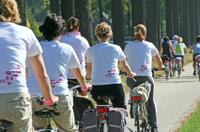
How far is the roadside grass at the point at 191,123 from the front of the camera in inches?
498

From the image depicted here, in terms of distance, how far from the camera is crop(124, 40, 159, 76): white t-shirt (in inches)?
442

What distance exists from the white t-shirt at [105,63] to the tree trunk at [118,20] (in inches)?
994

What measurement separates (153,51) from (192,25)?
6996 cm

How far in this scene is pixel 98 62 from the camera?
31.8 ft

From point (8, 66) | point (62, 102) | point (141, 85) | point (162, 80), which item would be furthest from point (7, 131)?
point (162, 80)

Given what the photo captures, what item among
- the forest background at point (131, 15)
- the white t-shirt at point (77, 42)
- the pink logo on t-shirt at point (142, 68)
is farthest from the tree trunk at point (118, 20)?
the white t-shirt at point (77, 42)

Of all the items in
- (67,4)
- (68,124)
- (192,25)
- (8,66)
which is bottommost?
(68,124)

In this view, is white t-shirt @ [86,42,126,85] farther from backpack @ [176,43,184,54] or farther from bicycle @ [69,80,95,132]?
backpack @ [176,43,184,54]

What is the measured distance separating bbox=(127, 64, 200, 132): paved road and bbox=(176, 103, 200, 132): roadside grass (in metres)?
0.13

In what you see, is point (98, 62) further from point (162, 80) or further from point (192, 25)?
point (192, 25)

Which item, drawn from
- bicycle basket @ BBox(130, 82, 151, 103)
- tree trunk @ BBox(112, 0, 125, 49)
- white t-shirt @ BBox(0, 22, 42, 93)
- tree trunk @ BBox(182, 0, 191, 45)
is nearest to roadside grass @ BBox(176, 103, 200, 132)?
bicycle basket @ BBox(130, 82, 151, 103)

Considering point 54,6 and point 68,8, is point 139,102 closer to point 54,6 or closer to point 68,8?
point 68,8

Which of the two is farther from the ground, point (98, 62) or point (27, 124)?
point (98, 62)

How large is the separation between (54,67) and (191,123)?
6743 mm
